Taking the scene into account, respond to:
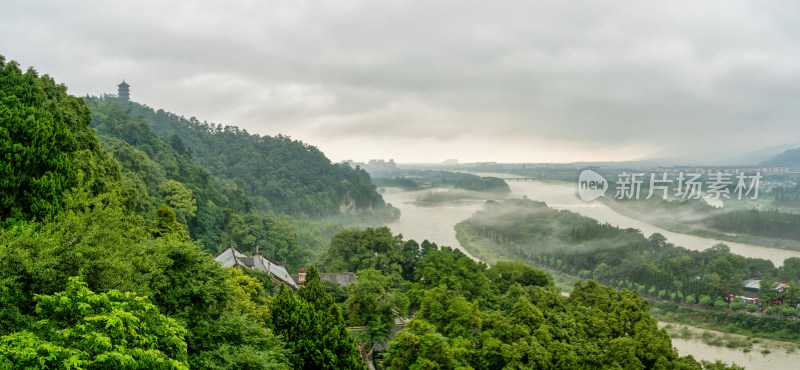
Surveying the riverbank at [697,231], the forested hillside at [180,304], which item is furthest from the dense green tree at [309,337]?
the riverbank at [697,231]

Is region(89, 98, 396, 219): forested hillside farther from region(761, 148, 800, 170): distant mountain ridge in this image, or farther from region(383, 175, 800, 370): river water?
region(761, 148, 800, 170): distant mountain ridge

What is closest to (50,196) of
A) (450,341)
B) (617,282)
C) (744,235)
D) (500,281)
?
(450,341)

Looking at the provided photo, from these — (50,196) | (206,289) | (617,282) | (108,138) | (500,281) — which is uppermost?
(108,138)

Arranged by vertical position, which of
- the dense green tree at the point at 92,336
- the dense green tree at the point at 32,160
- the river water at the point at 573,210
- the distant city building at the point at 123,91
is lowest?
the river water at the point at 573,210

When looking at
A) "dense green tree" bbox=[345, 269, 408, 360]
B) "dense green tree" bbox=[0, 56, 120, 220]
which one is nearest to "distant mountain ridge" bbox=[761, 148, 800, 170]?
"dense green tree" bbox=[345, 269, 408, 360]

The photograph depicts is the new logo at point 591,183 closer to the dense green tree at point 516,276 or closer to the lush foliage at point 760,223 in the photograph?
the lush foliage at point 760,223

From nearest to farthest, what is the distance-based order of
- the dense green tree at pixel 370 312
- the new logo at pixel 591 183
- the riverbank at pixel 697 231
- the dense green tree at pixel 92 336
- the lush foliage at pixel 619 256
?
1. the dense green tree at pixel 92 336
2. the dense green tree at pixel 370 312
3. the lush foliage at pixel 619 256
4. the riverbank at pixel 697 231
5. the new logo at pixel 591 183

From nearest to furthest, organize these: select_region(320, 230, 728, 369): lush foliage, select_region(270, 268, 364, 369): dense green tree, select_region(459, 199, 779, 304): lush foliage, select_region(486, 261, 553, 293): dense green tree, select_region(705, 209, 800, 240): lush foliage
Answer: select_region(270, 268, 364, 369): dense green tree < select_region(320, 230, 728, 369): lush foliage < select_region(486, 261, 553, 293): dense green tree < select_region(459, 199, 779, 304): lush foliage < select_region(705, 209, 800, 240): lush foliage

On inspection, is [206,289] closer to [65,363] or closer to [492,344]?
[65,363]
